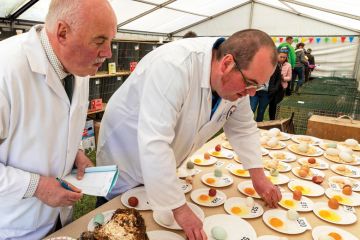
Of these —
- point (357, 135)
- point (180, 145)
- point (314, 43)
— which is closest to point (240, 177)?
point (180, 145)

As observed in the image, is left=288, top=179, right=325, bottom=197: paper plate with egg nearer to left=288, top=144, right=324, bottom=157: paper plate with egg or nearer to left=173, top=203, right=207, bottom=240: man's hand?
left=288, top=144, right=324, bottom=157: paper plate with egg

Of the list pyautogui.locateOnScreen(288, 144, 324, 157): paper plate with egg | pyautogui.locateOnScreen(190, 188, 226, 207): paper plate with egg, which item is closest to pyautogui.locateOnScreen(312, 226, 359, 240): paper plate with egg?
pyautogui.locateOnScreen(190, 188, 226, 207): paper plate with egg

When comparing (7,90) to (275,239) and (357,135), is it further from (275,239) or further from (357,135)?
(357,135)

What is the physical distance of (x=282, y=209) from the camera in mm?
1327

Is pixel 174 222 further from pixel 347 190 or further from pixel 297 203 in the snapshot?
pixel 347 190

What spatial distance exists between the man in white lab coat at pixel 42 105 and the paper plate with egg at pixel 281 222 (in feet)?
2.52

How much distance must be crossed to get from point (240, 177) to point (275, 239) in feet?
1.82

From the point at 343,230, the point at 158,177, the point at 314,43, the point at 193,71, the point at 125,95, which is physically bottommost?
the point at 343,230

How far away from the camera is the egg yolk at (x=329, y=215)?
1.26 metres

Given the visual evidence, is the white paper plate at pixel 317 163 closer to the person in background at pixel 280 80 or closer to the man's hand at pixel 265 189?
the man's hand at pixel 265 189

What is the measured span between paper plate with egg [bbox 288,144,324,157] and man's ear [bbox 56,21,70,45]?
1731 mm

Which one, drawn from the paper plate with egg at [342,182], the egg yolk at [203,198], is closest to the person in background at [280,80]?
the paper plate with egg at [342,182]

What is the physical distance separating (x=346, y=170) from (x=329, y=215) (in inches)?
24.7

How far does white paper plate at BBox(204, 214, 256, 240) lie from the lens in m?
1.11
